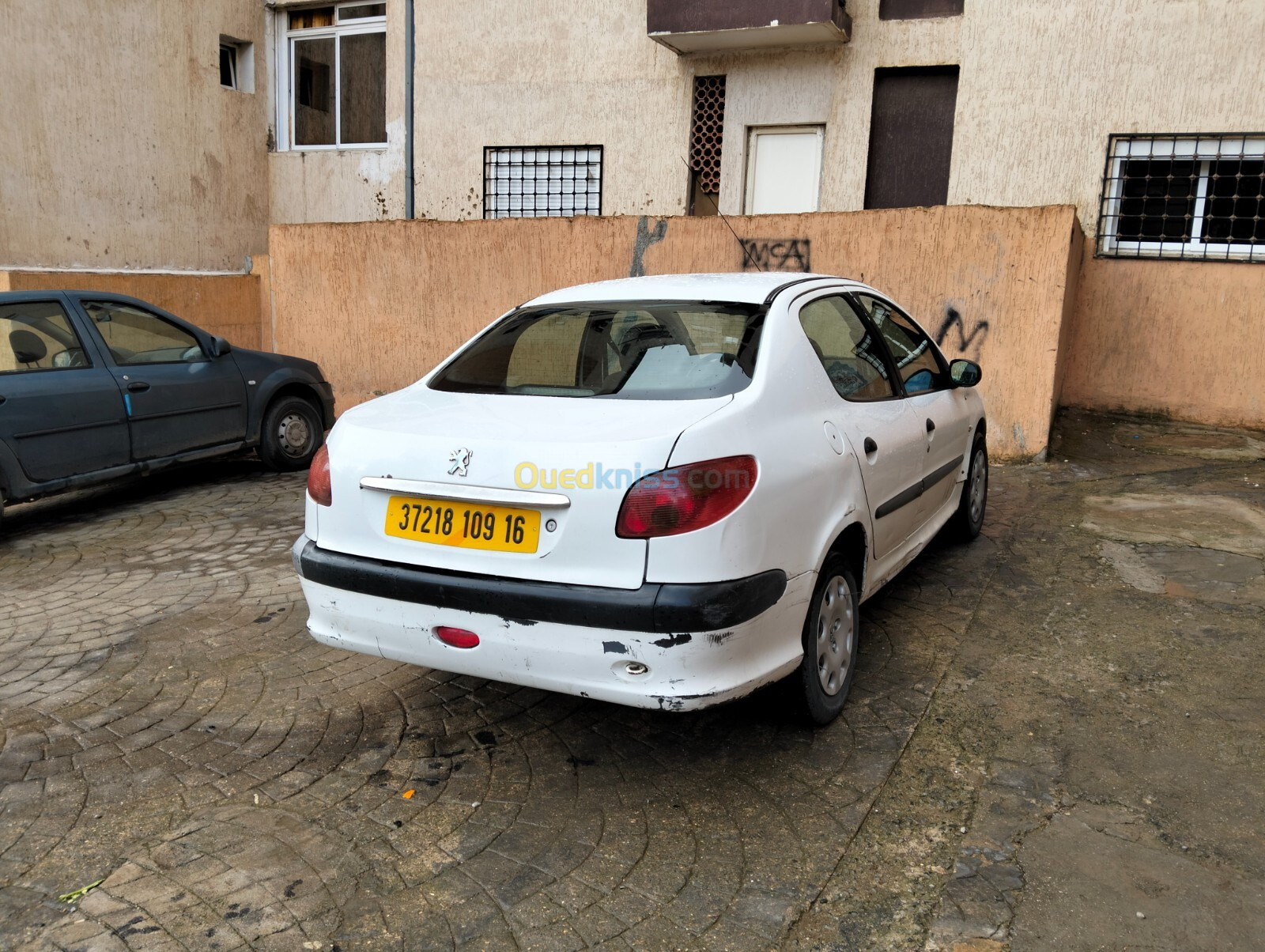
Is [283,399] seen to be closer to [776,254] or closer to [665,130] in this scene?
[776,254]

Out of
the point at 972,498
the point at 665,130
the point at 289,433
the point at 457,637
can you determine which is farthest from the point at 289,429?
the point at 665,130

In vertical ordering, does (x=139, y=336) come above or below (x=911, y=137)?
below

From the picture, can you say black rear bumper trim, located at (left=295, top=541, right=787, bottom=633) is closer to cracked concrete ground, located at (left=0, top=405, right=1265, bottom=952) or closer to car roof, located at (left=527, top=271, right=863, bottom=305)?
cracked concrete ground, located at (left=0, top=405, right=1265, bottom=952)

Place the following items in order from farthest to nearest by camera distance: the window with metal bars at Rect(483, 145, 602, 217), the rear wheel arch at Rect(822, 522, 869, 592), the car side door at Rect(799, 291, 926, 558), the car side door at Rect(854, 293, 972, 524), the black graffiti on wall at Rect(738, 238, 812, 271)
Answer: the window with metal bars at Rect(483, 145, 602, 217)
the black graffiti on wall at Rect(738, 238, 812, 271)
the car side door at Rect(854, 293, 972, 524)
the car side door at Rect(799, 291, 926, 558)
the rear wheel arch at Rect(822, 522, 869, 592)

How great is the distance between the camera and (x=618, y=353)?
3.60 m

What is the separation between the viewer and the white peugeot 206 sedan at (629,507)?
9.07 ft

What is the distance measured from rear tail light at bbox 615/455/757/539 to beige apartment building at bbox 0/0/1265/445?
566 centimetres

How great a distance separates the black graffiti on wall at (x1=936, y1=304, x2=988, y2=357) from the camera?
25.3ft

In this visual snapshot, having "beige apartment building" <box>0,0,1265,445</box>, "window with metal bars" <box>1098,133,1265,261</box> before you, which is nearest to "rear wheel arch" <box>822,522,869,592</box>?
"beige apartment building" <box>0,0,1265,445</box>

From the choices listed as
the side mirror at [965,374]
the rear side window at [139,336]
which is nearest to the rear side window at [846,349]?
the side mirror at [965,374]

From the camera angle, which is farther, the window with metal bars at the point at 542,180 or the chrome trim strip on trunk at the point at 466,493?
the window with metal bars at the point at 542,180

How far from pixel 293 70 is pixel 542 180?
460 centimetres

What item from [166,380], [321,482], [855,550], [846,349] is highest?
[846,349]

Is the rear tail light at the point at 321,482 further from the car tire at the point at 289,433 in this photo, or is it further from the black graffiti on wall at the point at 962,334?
the black graffiti on wall at the point at 962,334
